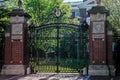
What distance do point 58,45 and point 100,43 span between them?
8.15ft

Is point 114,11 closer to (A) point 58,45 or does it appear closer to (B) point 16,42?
(A) point 58,45

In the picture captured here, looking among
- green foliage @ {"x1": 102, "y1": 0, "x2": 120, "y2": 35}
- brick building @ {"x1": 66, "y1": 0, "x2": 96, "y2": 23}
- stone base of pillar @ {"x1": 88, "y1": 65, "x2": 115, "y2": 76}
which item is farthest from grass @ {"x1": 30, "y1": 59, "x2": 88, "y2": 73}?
brick building @ {"x1": 66, "y1": 0, "x2": 96, "y2": 23}

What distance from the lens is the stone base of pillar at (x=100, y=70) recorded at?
15742mm

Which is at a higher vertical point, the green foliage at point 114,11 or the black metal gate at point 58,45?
the green foliage at point 114,11

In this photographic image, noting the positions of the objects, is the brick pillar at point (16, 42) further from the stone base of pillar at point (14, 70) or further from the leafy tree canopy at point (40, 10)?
the leafy tree canopy at point (40, 10)

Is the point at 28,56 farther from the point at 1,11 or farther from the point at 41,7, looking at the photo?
the point at 41,7

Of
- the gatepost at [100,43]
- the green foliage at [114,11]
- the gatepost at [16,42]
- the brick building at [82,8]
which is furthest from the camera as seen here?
the brick building at [82,8]

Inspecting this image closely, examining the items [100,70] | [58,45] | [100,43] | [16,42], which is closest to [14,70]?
[16,42]

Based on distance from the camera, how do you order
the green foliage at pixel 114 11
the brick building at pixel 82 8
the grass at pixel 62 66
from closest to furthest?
the grass at pixel 62 66, the green foliage at pixel 114 11, the brick building at pixel 82 8

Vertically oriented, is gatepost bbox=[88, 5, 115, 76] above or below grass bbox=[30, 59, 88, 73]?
above

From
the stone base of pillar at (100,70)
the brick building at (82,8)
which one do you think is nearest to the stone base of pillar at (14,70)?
the stone base of pillar at (100,70)

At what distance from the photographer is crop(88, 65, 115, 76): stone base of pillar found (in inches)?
620

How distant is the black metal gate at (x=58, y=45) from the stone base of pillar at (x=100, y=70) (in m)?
0.97

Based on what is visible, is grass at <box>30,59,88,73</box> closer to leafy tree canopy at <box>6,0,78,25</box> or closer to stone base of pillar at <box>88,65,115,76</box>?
stone base of pillar at <box>88,65,115,76</box>
